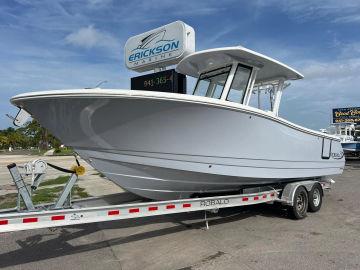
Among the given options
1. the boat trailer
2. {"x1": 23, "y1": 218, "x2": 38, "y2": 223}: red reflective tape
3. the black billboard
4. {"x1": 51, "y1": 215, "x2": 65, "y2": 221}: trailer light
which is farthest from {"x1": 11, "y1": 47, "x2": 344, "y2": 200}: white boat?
{"x1": 23, "y1": 218, "x2": 38, "y2": 223}: red reflective tape

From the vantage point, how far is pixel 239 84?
7.31 metres

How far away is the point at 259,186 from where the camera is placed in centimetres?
784

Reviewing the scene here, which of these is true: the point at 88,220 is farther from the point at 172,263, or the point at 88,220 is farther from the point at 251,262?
the point at 251,262

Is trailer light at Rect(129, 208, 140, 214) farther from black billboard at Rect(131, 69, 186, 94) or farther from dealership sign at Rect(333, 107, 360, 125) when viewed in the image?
dealership sign at Rect(333, 107, 360, 125)

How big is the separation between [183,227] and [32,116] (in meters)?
3.16

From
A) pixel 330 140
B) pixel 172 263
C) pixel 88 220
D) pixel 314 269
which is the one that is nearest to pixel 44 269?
pixel 88 220

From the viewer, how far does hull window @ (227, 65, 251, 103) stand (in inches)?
282

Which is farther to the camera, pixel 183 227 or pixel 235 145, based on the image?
pixel 183 227

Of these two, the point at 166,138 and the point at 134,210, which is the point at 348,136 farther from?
the point at 134,210

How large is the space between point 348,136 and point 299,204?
21917 mm

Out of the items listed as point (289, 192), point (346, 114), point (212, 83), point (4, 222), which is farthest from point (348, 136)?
point (4, 222)

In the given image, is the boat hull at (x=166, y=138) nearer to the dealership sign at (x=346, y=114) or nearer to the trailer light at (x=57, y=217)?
the trailer light at (x=57, y=217)

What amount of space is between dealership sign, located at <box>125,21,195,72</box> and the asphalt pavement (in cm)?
544

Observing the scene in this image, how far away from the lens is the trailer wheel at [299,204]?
25.0 feet
